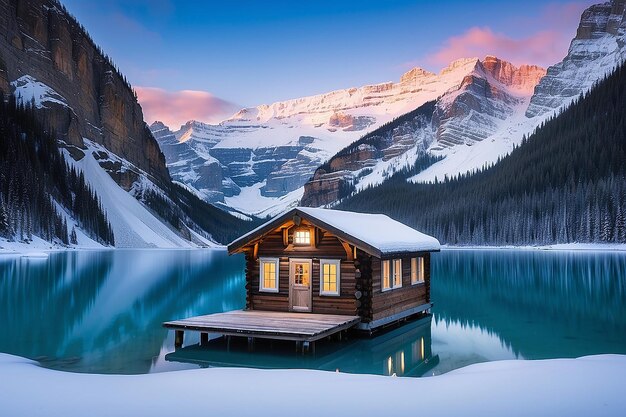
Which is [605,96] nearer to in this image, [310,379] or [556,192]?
[556,192]

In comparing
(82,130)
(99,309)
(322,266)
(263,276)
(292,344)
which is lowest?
(292,344)

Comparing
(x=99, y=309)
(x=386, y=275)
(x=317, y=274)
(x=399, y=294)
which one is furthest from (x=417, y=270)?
(x=99, y=309)

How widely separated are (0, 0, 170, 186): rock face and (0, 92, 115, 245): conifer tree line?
1020cm

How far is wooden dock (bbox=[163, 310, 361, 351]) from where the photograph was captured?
59.4ft

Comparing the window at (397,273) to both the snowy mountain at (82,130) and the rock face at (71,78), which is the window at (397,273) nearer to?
the snowy mountain at (82,130)

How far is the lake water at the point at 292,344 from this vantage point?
58.0 feet

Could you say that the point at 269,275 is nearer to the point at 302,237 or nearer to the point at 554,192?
the point at 302,237

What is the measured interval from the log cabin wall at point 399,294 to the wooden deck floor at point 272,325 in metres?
1.57

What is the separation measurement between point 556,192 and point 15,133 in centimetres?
10772

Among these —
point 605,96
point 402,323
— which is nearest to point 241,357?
point 402,323

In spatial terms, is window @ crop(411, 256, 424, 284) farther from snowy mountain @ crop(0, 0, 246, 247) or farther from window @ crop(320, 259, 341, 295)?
snowy mountain @ crop(0, 0, 246, 247)

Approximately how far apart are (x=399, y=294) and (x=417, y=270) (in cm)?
309

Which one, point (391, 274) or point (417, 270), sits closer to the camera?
point (391, 274)

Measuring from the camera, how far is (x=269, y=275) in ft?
76.6
